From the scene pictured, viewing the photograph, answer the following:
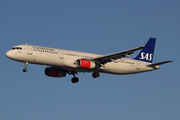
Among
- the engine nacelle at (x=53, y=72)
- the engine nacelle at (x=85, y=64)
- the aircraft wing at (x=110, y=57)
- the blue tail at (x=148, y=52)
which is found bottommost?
the engine nacelle at (x=53, y=72)

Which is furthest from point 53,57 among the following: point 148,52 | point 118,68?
point 148,52

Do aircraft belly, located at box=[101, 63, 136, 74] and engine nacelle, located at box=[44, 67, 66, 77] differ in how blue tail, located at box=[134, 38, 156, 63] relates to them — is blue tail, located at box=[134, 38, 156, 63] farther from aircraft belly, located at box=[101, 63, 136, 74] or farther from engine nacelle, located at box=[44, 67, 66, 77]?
engine nacelle, located at box=[44, 67, 66, 77]

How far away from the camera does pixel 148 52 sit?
6775cm

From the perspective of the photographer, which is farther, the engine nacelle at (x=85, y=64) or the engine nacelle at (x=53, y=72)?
the engine nacelle at (x=53, y=72)


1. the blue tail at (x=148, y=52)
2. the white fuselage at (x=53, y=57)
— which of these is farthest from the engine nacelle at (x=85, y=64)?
the blue tail at (x=148, y=52)

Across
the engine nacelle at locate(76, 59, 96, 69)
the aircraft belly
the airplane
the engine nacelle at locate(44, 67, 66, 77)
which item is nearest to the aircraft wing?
the airplane

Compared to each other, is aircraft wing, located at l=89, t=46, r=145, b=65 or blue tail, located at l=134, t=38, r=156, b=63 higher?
blue tail, located at l=134, t=38, r=156, b=63

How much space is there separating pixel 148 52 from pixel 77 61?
62.5 feet

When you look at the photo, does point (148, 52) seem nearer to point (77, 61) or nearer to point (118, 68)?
point (118, 68)

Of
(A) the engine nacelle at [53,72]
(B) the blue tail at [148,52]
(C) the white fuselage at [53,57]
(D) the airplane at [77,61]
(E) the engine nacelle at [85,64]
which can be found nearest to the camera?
(C) the white fuselage at [53,57]

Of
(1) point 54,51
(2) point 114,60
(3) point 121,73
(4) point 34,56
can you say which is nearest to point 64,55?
(1) point 54,51

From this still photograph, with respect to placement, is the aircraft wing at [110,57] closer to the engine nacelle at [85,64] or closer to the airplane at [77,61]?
the airplane at [77,61]

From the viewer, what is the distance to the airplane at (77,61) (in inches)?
2105

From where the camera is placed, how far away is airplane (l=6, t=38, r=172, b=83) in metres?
53.5
